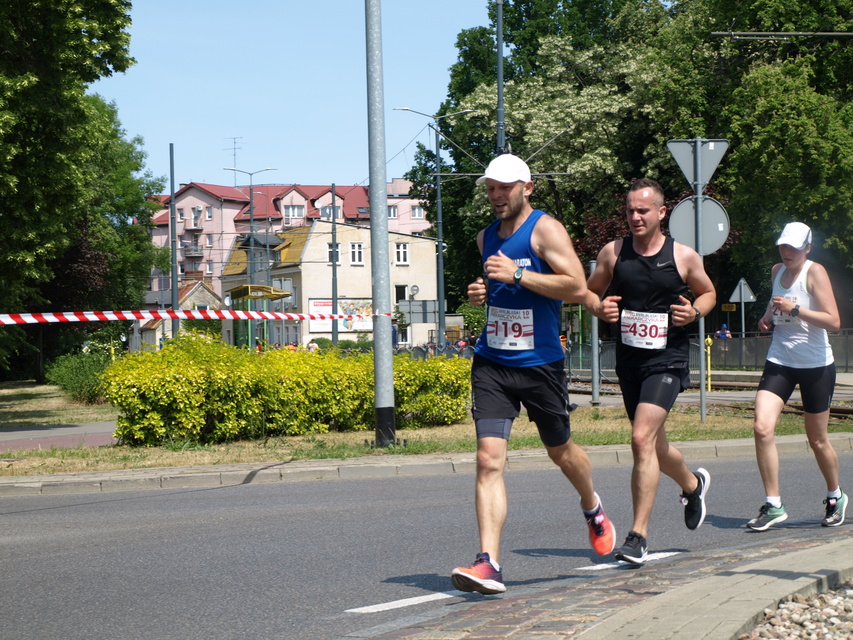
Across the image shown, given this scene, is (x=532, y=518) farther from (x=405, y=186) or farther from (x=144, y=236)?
(x=405, y=186)

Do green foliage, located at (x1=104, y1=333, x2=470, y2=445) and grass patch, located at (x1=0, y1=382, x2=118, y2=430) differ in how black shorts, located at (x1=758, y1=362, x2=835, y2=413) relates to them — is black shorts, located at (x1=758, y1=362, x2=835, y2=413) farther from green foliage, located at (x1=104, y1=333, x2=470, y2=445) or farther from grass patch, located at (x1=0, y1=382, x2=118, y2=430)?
grass patch, located at (x1=0, y1=382, x2=118, y2=430)

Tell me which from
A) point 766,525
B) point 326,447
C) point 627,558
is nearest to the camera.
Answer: point 627,558

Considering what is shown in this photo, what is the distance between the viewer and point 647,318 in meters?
6.28

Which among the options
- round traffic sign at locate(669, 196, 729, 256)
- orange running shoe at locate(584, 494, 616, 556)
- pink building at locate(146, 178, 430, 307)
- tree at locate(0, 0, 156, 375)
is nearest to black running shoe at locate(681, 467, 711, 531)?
orange running shoe at locate(584, 494, 616, 556)

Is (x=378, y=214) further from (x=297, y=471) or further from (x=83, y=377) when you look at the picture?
(x=83, y=377)

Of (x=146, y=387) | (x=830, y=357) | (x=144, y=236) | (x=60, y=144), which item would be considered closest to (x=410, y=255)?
(x=144, y=236)

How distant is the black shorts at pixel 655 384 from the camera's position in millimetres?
6242

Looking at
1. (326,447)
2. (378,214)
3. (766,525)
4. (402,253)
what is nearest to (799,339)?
A: (766,525)

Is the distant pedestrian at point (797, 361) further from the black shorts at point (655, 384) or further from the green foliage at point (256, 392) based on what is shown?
the green foliage at point (256, 392)

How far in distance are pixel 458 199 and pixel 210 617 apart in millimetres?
51953

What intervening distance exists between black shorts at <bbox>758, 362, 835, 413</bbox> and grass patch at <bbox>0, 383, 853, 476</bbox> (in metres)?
5.13

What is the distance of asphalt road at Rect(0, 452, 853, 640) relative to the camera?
211 inches

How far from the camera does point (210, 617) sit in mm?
5309

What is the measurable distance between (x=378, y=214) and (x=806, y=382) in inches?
237
